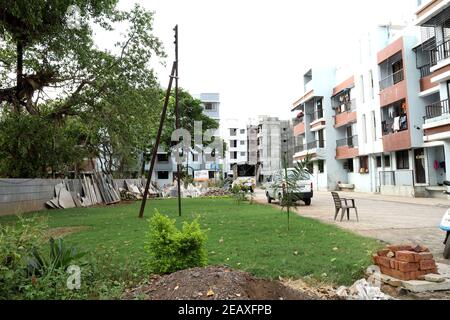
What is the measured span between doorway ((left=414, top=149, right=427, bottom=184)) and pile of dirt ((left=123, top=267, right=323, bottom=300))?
23.6 metres

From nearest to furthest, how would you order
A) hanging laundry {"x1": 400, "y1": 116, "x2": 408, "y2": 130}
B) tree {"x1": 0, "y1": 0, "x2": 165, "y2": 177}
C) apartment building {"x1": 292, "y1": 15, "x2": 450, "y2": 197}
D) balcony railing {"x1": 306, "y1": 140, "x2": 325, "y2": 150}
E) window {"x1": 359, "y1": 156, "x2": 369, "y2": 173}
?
tree {"x1": 0, "y1": 0, "x2": 165, "y2": 177} < apartment building {"x1": 292, "y1": 15, "x2": 450, "y2": 197} < hanging laundry {"x1": 400, "y1": 116, "x2": 408, "y2": 130} < window {"x1": 359, "y1": 156, "x2": 369, "y2": 173} < balcony railing {"x1": 306, "y1": 140, "x2": 325, "y2": 150}

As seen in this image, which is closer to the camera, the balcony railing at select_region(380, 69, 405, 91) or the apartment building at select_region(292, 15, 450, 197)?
the apartment building at select_region(292, 15, 450, 197)

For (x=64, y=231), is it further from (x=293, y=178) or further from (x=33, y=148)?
(x=33, y=148)

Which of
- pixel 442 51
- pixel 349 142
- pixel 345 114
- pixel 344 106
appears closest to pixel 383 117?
pixel 345 114

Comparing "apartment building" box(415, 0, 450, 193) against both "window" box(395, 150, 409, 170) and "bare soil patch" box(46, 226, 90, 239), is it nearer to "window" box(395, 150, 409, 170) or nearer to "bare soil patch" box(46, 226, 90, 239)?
"window" box(395, 150, 409, 170)

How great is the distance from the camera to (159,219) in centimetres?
523

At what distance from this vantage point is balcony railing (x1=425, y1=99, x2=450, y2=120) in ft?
69.6

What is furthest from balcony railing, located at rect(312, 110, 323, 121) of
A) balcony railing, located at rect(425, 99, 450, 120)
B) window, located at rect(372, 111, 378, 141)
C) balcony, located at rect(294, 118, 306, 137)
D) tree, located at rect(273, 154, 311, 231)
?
tree, located at rect(273, 154, 311, 231)

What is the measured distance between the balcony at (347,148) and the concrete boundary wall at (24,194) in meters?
24.9

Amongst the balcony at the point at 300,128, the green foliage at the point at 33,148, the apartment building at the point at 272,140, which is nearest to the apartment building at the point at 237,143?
the apartment building at the point at 272,140

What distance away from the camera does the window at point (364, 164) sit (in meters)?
32.4
